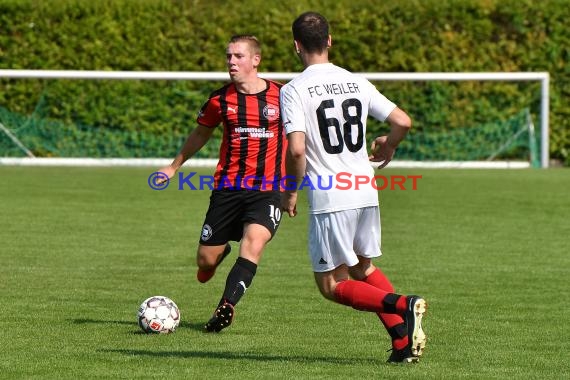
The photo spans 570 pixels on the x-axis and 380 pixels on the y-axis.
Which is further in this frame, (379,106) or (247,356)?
(247,356)

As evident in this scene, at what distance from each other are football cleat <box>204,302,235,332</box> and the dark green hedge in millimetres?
17649

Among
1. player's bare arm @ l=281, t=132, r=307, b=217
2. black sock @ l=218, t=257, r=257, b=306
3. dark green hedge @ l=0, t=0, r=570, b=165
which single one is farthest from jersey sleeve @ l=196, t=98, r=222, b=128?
dark green hedge @ l=0, t=0, r=570, b=165

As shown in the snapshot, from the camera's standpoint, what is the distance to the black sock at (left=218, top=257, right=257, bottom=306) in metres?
7.92

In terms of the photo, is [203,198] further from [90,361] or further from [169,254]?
[90,361]

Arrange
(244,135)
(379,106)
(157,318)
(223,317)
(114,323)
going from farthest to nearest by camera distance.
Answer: (244,135) < (114,323) < (157,318) < (223,317) < (379,106)

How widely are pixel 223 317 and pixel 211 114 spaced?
161cm

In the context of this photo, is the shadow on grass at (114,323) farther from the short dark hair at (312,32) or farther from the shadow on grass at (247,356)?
the short dark hair at (312,32)

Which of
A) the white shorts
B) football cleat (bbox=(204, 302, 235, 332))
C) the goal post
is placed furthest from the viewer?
the goal post

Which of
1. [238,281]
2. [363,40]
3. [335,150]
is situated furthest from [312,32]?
[363,40]

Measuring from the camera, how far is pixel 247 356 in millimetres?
7082

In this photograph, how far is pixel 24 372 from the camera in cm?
652

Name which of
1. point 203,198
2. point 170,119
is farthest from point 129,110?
point 203,198

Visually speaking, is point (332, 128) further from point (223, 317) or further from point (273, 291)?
point (273, 291)

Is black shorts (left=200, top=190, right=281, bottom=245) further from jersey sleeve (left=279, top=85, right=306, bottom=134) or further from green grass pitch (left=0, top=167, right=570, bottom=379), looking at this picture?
jersey sleeve (left=279, top=85, right=306, bottom=134)
